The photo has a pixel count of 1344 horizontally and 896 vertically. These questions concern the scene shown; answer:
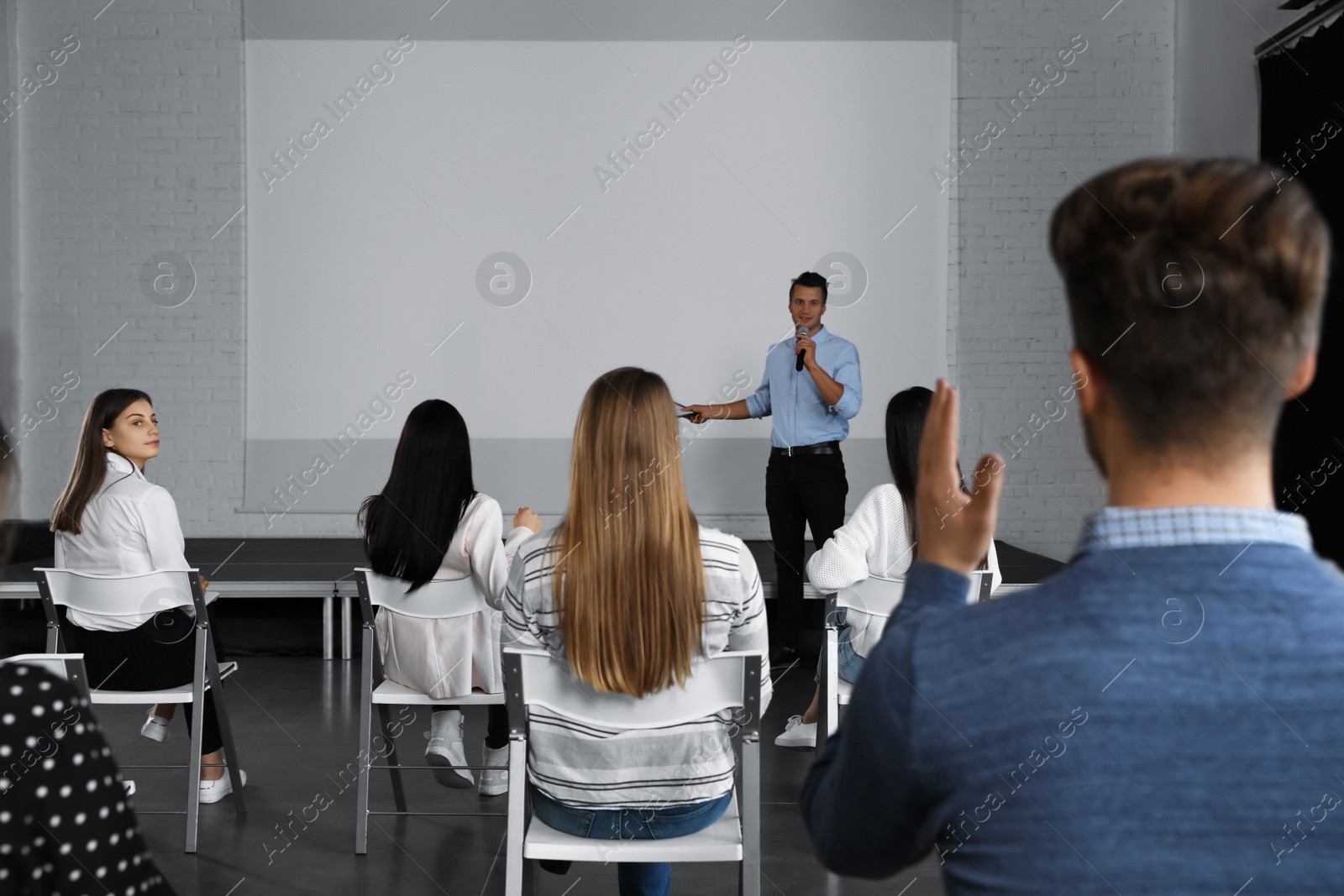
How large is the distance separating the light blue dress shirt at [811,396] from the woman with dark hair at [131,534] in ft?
7.91

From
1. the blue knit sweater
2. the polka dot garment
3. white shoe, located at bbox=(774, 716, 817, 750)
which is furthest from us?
white shoe, located at bbox=(774, 716, 817, 750)

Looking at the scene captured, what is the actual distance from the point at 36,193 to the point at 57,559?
409 cm

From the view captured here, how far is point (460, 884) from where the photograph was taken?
8.01ft

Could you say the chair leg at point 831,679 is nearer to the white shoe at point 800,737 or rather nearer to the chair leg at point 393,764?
the white shoe at point 800,737

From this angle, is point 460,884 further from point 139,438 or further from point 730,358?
point 730,358

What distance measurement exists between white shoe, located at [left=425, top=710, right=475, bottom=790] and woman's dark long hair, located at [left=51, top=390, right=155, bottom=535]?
113 cm

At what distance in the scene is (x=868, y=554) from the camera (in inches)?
110

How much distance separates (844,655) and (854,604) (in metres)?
0.20

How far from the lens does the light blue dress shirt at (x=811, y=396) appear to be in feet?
14.5

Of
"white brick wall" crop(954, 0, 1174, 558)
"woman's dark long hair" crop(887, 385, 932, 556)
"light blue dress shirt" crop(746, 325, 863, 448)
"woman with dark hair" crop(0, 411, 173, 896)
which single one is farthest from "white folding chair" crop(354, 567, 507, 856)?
"white brick wall" crop(954, 0, 1174, 558)

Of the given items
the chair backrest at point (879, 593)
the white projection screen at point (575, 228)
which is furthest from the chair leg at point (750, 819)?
the white projection screen at point (575, 228)

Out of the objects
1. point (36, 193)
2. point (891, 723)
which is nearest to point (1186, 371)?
point (891, 723)

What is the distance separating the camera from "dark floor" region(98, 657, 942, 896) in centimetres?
246

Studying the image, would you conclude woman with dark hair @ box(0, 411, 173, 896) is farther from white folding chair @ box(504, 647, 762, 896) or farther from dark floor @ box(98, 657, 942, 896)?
dark floor @ box(98, 657, 942, 896)
